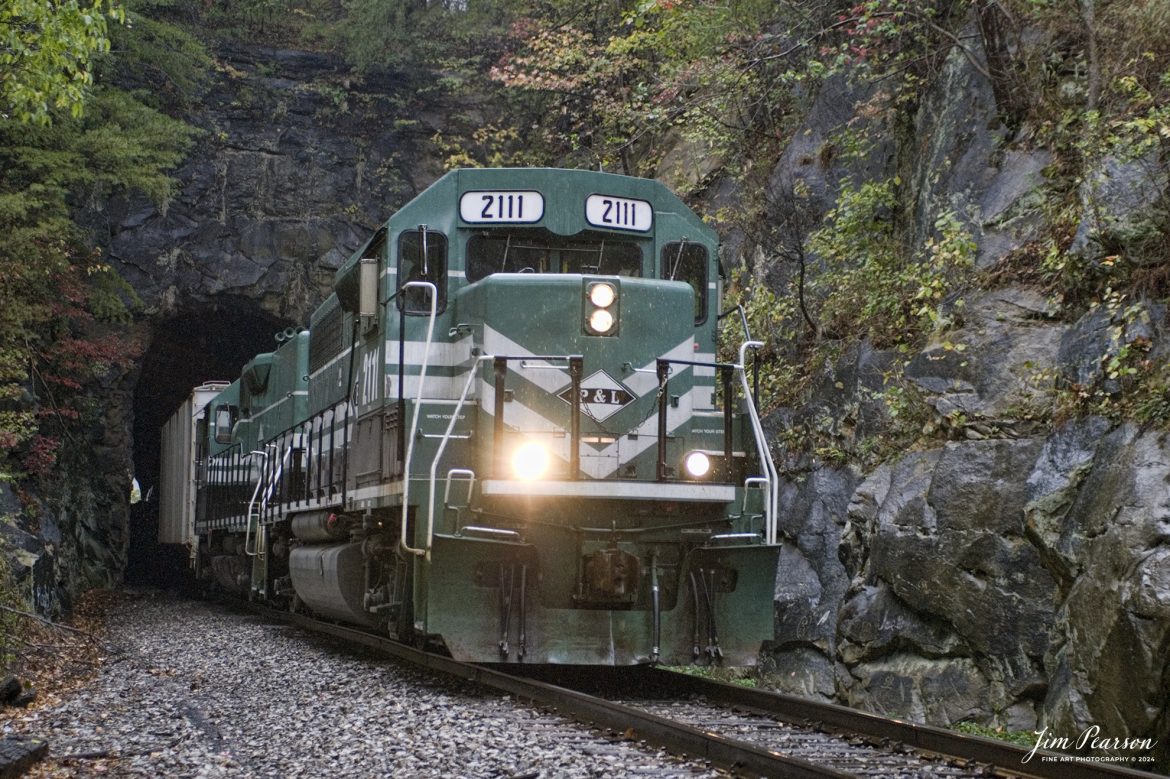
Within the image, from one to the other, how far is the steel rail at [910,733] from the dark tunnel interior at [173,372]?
18.2 m

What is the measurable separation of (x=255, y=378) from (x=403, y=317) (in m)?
9.01

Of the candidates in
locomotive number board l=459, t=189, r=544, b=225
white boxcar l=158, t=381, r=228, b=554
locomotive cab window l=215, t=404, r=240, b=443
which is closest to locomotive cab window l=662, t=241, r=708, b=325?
locomotive number board l=459, t=189, r=544, b=225

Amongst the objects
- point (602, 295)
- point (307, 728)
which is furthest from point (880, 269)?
point (307, 728)

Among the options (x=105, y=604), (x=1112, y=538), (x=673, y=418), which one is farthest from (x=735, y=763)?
(x=105, y=604)

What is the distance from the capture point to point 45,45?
A: 1001 cm

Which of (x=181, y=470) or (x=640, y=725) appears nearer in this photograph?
(x=640, y=725)

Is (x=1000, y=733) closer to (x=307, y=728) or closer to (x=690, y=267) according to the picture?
(x=690, y=267)

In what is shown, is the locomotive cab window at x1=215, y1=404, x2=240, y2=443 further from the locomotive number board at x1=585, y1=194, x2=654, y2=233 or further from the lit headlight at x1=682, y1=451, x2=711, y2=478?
the lit headlight at x1=682, y1=451, x2=711, y2=478

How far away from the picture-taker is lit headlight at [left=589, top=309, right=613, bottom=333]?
26.8ft

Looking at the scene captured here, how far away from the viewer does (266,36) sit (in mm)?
26016

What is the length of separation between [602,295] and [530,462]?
1.25 m

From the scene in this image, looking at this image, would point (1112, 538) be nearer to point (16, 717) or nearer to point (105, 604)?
point (16, 717)

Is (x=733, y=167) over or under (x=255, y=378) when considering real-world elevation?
over

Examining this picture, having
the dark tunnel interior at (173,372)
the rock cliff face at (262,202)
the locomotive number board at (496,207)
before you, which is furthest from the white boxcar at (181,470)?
the locomotive number board at (496,207)
